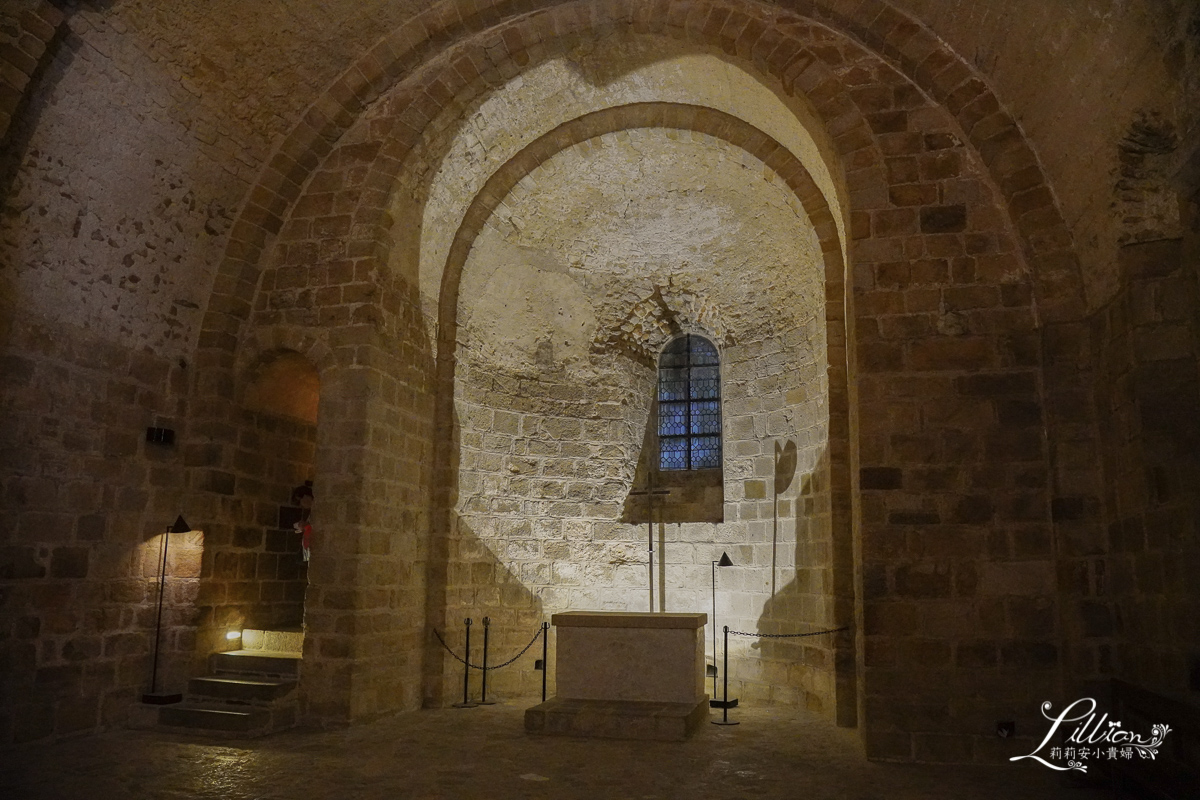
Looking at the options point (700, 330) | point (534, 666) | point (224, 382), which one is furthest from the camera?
point (700, 330)

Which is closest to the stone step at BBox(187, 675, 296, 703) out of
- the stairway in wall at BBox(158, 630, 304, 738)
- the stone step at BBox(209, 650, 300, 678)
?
the stairway in wall at BBox(158, 630, 304, 738)

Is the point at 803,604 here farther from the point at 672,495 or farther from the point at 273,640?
the point at 273,640

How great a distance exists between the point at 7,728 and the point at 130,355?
2837mm

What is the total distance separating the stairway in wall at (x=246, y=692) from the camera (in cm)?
673

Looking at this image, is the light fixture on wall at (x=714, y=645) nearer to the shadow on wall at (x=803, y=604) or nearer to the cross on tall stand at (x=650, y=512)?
the shadow on wall at (x=803, y=604)

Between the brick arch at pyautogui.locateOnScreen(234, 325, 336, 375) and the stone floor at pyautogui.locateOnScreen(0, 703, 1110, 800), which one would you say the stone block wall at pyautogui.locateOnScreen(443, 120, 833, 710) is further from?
the stone floor at pyautogui.locateOnScreen(0, 703, 1110, 800)

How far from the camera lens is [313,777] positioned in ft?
18.0

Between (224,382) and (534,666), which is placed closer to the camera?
(224,382)

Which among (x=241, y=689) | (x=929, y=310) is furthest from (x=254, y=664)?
(x=929, y=310)

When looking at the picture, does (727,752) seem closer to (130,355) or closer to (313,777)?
(313,777)

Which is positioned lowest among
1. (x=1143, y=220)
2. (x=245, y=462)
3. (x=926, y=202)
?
(x=245, y=462)

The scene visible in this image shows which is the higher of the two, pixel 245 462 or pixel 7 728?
pixel 245 462

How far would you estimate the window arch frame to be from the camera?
32.7 feet

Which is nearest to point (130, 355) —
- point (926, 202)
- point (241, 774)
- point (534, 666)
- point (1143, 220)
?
point (241, 774)
